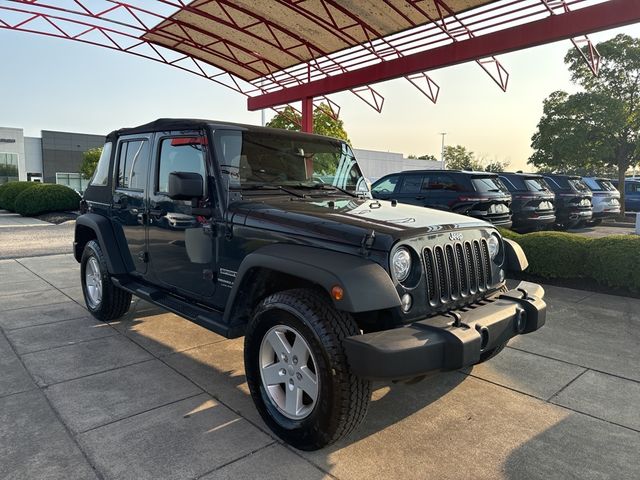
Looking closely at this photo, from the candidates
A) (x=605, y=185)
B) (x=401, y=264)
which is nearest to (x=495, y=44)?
(x=605, y=185)

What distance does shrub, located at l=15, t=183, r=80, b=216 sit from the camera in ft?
58.1

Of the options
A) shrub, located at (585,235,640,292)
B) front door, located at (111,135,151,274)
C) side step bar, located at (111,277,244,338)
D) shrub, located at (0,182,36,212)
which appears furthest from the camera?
shrub, located at (0,182,36,212)

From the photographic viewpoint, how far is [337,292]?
2406 mm

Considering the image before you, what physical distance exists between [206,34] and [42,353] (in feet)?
40.2

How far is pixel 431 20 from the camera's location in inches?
433

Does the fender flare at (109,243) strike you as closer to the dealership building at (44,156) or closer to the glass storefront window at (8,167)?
the glass storefront window at (8,167)

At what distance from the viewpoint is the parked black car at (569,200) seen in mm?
13305

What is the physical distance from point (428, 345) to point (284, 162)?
2.08 meters


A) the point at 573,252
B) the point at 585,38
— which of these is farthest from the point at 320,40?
the point at 573,252

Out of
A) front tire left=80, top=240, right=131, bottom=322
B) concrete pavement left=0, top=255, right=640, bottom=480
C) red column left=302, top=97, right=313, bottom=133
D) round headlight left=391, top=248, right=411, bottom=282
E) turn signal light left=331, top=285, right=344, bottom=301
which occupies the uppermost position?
red column left=302, top=97, right=313, bottom=133

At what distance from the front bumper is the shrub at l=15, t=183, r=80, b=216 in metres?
18.6

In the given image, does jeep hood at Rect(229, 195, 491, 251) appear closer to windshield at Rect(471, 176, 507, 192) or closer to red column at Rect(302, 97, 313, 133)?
windshield at Rect(471, 176, 507, 192)

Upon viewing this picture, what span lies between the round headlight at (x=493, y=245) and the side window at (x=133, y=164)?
9.91ft

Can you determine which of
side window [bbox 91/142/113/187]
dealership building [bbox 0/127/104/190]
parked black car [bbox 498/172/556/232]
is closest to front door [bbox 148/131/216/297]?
side window [bbox 91/142/113/187]
